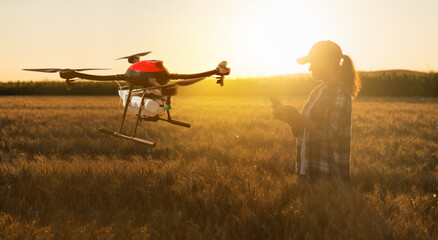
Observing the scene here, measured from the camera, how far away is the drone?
206 centimetres

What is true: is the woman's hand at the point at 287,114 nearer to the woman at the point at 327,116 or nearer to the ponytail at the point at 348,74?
the woman at the point at 327,116

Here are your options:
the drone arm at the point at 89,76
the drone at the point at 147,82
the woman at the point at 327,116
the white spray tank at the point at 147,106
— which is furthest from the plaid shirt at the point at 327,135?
the drone arm at the point at 89,76

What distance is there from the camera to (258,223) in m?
3.71

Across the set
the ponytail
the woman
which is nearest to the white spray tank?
the woman

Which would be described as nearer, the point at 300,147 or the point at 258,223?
the point at 258,223

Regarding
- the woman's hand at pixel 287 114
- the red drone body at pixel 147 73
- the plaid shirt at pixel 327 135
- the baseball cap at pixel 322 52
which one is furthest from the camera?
the plaid shirt at pixel 327 135

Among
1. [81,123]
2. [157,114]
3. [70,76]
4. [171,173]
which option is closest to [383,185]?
[171,173]

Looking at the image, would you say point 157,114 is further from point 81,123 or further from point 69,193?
point 81,123

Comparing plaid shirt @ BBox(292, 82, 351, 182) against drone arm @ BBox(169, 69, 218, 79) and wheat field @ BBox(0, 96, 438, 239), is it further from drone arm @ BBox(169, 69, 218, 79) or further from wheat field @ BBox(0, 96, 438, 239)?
drone arm @ BBox(169, 69, 218, 79)

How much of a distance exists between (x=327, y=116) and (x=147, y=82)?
2782 mm

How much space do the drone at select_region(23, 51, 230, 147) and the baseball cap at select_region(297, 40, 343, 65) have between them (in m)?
2.14

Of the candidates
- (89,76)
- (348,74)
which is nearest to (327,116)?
(348,74)

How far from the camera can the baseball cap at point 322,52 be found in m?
4.13

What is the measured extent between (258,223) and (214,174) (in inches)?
53.7
